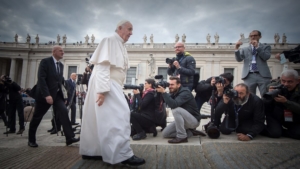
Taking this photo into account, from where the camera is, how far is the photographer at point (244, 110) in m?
2.97

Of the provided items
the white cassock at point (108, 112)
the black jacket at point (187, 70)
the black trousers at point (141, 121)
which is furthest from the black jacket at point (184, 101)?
the white cassock at point (108, 112)

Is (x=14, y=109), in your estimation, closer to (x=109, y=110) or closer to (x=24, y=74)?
(x=109, y=110)

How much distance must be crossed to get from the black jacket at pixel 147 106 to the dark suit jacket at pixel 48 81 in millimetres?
1691

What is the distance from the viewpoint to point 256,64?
3719 mm

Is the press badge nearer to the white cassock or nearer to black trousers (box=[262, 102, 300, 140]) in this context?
black trousers (box=[262, 102, 300, 140])

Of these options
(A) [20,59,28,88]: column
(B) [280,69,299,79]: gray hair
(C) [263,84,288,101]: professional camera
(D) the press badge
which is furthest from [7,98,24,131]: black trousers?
(A) [20,59,28,88]: column

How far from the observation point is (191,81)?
151 inches

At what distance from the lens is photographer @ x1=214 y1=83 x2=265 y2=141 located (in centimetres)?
297

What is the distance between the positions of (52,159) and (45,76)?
5.27ft

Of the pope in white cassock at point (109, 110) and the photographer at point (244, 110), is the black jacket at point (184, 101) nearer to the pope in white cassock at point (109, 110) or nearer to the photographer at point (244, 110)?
the photographer at point (244, 110)

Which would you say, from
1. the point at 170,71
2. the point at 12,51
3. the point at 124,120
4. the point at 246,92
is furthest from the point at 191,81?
the point at 12,51

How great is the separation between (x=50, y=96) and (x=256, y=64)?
4.33m

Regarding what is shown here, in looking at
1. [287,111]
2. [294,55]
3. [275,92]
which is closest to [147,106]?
[275,92]

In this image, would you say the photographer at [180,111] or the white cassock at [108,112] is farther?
the photographer at [180,111]
